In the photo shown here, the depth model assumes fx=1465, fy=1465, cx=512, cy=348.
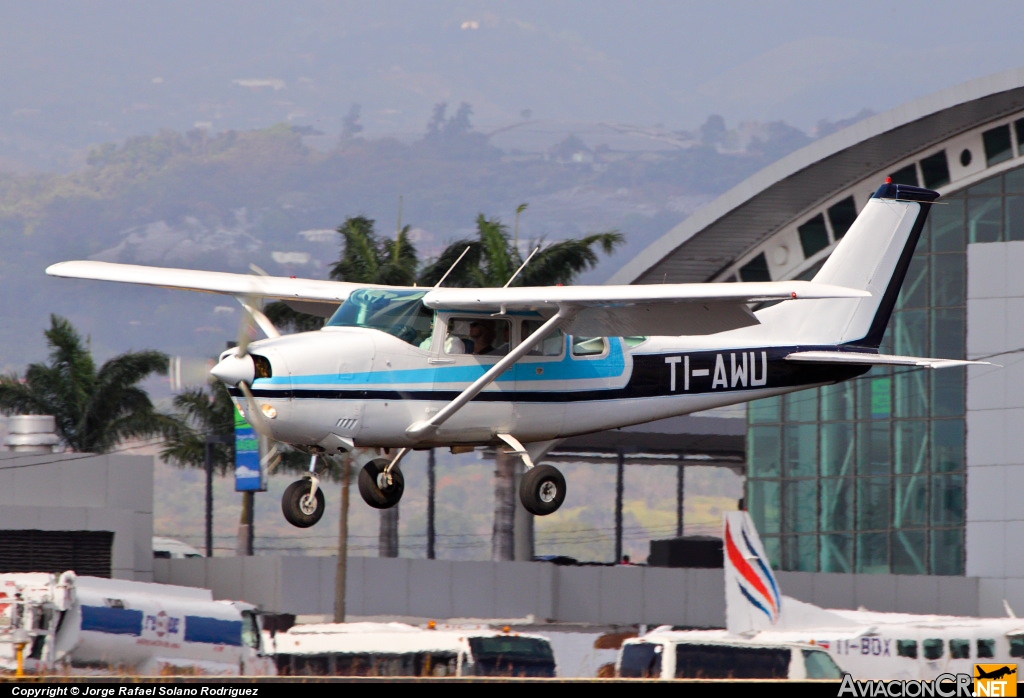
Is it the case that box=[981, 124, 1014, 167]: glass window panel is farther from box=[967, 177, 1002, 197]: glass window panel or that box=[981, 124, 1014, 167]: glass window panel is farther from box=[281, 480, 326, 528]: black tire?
box=[281, 480, 326, 528]: black tire

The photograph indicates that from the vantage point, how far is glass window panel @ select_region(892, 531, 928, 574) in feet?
137

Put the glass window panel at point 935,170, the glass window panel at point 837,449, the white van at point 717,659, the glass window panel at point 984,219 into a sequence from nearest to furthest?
the white van at point 717,659
the glass window panel at point 984,219
the glass window panel at point 837,449
the glass window panel at point 935,170

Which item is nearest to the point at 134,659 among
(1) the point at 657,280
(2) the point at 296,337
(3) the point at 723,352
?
(2) the point at 296,337

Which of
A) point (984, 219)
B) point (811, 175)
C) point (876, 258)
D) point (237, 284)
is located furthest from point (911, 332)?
point (237, 284)

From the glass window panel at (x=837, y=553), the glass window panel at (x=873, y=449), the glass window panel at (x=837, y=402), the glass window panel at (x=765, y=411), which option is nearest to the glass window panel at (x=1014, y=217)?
the glass window panel at (x=837, y=402)

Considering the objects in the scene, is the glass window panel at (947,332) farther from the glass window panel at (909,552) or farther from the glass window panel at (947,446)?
the glass window panel at (909,552)

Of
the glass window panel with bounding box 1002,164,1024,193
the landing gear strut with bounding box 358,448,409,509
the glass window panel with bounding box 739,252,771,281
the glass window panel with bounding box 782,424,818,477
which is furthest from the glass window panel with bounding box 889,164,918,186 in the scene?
the landing gear strut with bounding box 358,448,409,509

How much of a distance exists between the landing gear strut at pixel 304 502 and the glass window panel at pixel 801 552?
29813 millimetres

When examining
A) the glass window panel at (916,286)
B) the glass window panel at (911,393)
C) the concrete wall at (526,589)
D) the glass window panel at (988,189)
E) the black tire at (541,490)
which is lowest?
the concrete wall at (526,589)

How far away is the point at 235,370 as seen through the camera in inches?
635

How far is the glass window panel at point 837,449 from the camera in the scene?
43.7 m

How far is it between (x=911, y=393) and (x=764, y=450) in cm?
556

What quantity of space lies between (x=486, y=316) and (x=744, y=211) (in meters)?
32.6

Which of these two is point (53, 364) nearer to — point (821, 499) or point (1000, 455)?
point (821, 499)
